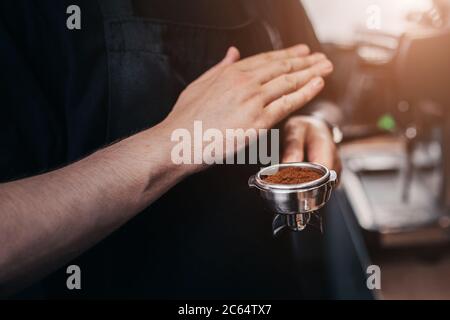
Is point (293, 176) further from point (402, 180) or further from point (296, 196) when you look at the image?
point (402, 180)

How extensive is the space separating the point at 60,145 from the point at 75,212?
10.7 inches

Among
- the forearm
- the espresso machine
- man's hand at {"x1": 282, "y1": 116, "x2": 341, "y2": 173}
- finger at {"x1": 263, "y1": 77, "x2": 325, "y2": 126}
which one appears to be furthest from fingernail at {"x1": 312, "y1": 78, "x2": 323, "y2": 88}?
the espresso machine

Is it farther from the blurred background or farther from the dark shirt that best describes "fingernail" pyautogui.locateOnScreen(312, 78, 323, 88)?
the blurred background

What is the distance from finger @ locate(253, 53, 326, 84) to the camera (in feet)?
2.89

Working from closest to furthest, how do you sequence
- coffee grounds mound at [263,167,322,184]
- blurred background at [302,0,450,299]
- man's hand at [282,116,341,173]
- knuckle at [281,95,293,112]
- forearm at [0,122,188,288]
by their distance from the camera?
forearm at [0,122,188,288]
coffee grounds mound at [263,167,322,184]
knuckle at [281,95,293,112]
man's hand at [282,116,341,173]
blurred background at [302,0,450,299]

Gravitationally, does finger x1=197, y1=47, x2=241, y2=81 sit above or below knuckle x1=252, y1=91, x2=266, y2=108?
above

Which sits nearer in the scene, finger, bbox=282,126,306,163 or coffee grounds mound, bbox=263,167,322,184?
coffee grounds mound, bbox=263,167,322,184

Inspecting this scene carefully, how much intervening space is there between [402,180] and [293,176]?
3.22m

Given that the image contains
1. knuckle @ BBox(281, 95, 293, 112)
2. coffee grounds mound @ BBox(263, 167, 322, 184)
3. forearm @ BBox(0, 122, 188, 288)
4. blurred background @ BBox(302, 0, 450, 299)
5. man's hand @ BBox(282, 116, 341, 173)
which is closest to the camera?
forearm @ BBox(0, 122, 188, 288)

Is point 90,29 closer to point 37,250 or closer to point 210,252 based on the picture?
point 37,250

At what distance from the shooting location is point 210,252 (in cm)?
106

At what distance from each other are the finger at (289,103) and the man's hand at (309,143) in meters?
0.12
